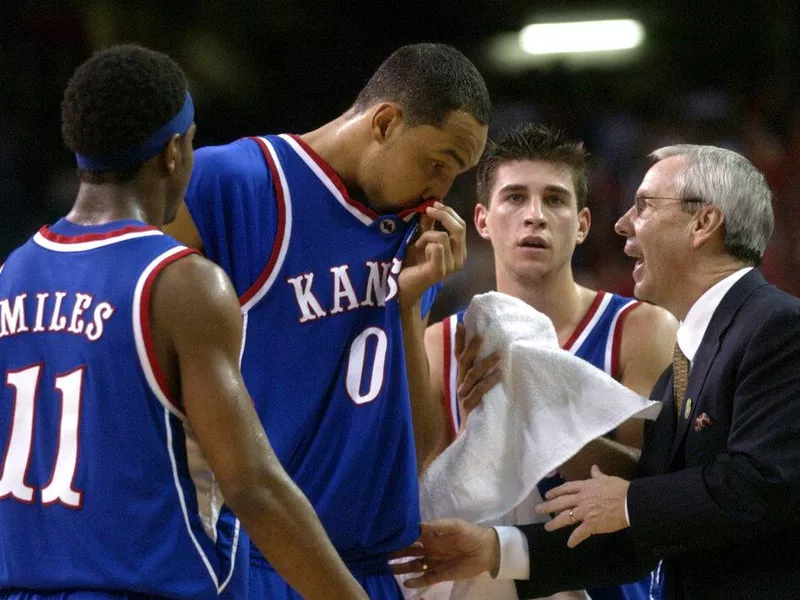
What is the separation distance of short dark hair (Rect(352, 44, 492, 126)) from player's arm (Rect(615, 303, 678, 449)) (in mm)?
1073

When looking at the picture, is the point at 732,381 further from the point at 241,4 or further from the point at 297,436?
the point at 241,4

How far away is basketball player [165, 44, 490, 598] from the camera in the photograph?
108 inches

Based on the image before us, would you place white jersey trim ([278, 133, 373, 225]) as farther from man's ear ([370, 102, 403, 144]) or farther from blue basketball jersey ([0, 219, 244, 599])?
blue basketball jersey ([0, 219, 244, 599])

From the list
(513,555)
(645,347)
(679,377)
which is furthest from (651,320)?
(513,555)

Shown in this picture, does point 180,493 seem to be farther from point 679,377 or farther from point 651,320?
Answer: point 651,320

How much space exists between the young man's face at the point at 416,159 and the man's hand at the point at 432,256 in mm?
75

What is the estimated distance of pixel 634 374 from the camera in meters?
3.67

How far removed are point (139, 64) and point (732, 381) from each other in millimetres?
1583

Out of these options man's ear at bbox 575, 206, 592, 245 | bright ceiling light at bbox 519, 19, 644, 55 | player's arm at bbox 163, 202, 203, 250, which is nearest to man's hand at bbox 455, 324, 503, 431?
player's arm at bbox 163, 202, 203, 250

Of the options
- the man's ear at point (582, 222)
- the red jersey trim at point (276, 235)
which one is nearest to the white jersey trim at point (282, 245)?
the red jersey trim at point (276, 235)

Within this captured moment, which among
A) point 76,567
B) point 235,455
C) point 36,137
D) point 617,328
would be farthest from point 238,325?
point 36,137

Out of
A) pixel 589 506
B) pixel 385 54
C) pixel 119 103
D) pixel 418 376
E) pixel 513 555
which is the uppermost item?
pixel 385 54

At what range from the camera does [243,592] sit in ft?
7.32

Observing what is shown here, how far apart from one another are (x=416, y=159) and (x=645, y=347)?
1.21m
